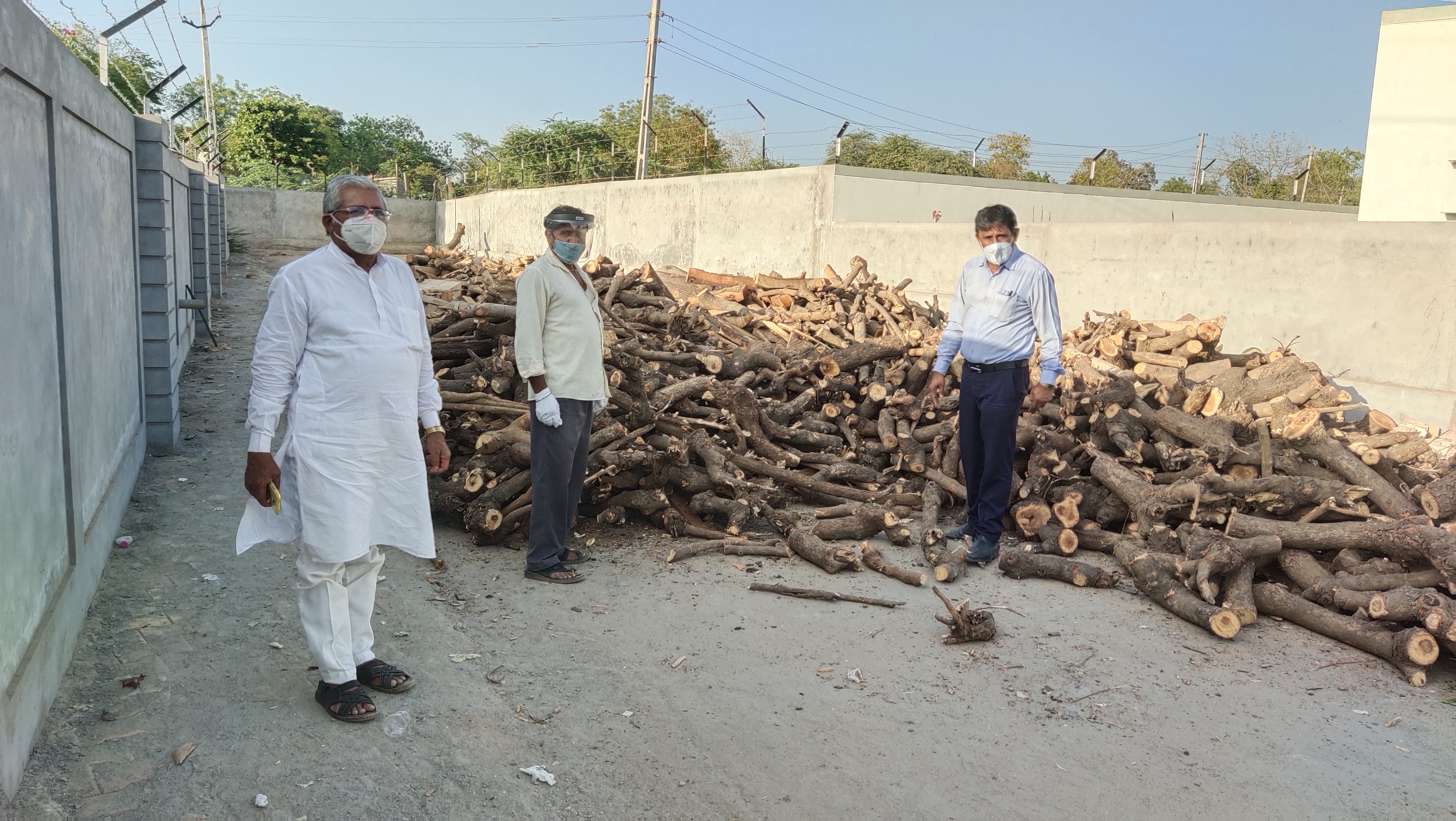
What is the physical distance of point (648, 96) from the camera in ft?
94.7

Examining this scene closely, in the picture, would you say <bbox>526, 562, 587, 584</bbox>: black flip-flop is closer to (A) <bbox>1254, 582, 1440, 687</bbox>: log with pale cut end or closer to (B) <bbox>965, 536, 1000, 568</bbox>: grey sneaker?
(B) <bbox>965, 536, 1000, 568</bbox>: grey sneaker

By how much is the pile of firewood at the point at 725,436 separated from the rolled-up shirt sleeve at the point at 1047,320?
3.99 feet

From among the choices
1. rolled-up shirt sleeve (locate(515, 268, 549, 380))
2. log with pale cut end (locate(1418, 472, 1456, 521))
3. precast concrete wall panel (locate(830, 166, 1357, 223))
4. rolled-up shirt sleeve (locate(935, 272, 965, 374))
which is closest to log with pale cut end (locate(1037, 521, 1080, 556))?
rolled-up shirt sleeve (locate(935, 272, 965, 374))

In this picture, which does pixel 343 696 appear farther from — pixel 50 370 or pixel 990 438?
pixel 990 438

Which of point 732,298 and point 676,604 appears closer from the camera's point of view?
point 676,604

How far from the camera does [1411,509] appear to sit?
5.47 meters

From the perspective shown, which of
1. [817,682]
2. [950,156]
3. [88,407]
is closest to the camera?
[817,682]

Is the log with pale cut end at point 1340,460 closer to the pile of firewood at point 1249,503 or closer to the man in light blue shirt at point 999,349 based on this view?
the pile of firewood at point 1249,503

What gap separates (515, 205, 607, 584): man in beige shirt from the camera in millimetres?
4898

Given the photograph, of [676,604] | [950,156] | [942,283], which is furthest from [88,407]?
[950,156]

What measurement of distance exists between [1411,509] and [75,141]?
759 cm

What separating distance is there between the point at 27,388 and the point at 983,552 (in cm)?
471

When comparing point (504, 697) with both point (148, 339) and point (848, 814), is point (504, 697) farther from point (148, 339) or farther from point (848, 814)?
point (148, 339)

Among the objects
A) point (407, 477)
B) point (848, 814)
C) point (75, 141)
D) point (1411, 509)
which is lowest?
point (848, 814)
